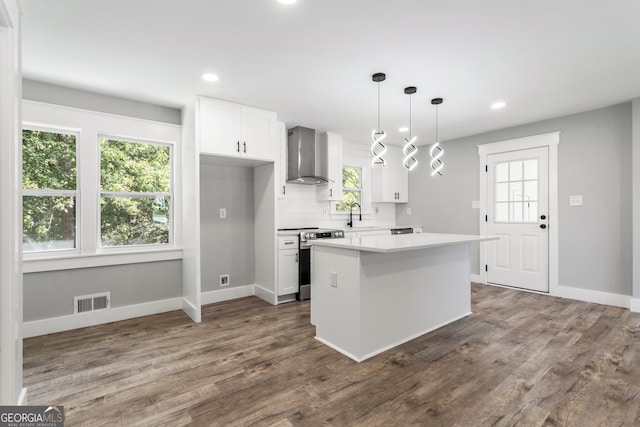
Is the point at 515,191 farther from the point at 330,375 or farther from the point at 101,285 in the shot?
the point at 101,285

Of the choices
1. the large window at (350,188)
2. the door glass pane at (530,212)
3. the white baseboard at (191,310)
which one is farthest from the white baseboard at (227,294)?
the door glass pane at (530,212)

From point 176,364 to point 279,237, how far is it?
6.43 feet

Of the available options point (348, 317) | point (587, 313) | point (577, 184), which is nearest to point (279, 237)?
point (348, 317)

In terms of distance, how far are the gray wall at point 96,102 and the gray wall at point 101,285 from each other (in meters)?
1.72

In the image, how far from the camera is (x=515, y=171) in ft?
15.7

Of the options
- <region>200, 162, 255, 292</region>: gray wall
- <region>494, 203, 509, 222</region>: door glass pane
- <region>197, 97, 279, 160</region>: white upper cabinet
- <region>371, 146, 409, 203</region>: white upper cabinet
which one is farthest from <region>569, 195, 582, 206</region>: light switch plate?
<region>200, 162, 255, 292</region>: gray wall

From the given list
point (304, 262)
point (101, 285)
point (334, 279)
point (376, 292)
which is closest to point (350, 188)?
point (304, 262)

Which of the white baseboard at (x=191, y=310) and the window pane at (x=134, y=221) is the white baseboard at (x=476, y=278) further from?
the window pane at (x=134, y=221)

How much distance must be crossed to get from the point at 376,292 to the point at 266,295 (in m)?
2.07

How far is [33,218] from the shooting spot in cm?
311

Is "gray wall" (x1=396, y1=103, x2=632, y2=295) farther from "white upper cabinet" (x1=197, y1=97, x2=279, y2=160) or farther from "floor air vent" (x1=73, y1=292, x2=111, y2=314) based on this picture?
"floor air vent" (x1=73, y1=292, x2=111, y2=314)

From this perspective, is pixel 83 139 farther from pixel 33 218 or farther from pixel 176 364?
pixel 176 364

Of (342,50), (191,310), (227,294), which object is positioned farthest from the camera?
(227,294)

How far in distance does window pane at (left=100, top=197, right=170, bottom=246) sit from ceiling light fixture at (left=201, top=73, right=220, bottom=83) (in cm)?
164
